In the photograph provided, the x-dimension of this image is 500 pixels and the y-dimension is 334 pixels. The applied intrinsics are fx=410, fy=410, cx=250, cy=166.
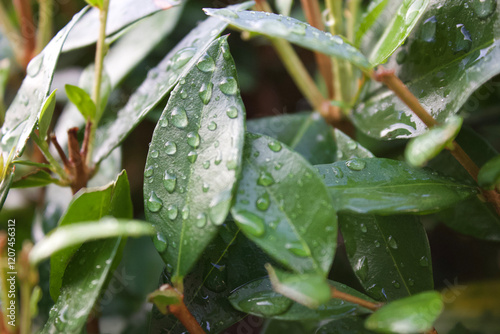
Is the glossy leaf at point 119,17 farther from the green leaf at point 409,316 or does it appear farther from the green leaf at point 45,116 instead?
the green leaf at point 409,316

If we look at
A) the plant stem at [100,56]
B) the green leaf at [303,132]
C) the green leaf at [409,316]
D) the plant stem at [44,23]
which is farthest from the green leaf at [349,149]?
the plant stem at [44,23]

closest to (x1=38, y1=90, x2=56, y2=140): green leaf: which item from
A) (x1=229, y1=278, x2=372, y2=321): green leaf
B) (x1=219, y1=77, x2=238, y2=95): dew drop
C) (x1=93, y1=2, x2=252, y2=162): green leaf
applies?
(x1=93, y1=2, x2=252, y2=162): green leaf

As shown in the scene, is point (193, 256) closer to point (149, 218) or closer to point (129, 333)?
point (149, 218)

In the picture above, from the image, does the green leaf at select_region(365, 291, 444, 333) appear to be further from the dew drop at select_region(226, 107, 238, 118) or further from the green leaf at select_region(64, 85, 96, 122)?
the green leaf at select_region(64, 85, 96, 122)

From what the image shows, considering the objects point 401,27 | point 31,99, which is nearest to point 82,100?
point 31,99

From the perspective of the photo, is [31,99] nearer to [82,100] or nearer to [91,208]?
[82,100]

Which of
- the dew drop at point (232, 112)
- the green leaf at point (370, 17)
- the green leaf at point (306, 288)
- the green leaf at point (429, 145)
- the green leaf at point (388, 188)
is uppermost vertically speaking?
the green leaf at point (370, 17)
